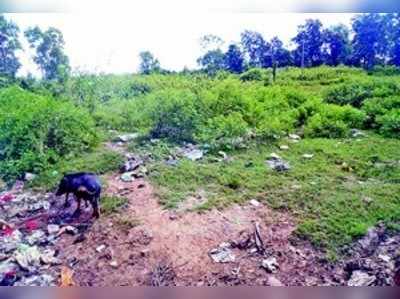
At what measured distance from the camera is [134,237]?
2.46 m

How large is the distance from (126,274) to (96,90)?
0.95m

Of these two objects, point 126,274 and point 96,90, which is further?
point 96,90

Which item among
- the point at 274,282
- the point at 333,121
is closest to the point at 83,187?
the point at 274,282

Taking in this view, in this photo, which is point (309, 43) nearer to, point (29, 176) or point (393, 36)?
point (393, 36)

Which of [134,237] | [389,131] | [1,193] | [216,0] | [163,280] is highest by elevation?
[216,0]

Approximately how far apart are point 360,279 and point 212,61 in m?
1.32

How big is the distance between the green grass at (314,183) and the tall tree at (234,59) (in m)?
0.43

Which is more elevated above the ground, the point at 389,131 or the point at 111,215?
the point at 389,131

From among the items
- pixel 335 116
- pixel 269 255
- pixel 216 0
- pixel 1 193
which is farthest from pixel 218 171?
pixel 1 193

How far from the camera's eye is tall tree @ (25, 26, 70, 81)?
8.30 ft

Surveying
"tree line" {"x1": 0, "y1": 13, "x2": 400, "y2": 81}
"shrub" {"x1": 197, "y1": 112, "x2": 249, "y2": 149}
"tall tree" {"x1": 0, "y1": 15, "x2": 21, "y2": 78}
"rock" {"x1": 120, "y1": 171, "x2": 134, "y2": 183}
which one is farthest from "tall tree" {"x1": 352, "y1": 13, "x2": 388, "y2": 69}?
"tall tree" {"x1": 0, "y1": 15, "x2": 21, "y2": 78}

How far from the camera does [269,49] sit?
2600 millimetres

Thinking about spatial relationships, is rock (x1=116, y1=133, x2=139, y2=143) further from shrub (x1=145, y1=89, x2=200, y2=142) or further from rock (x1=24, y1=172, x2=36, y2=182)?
rock (x1=24, y1=172, x2=36, y2=182)

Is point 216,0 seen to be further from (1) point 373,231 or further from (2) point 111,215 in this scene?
(1) point 373,231
